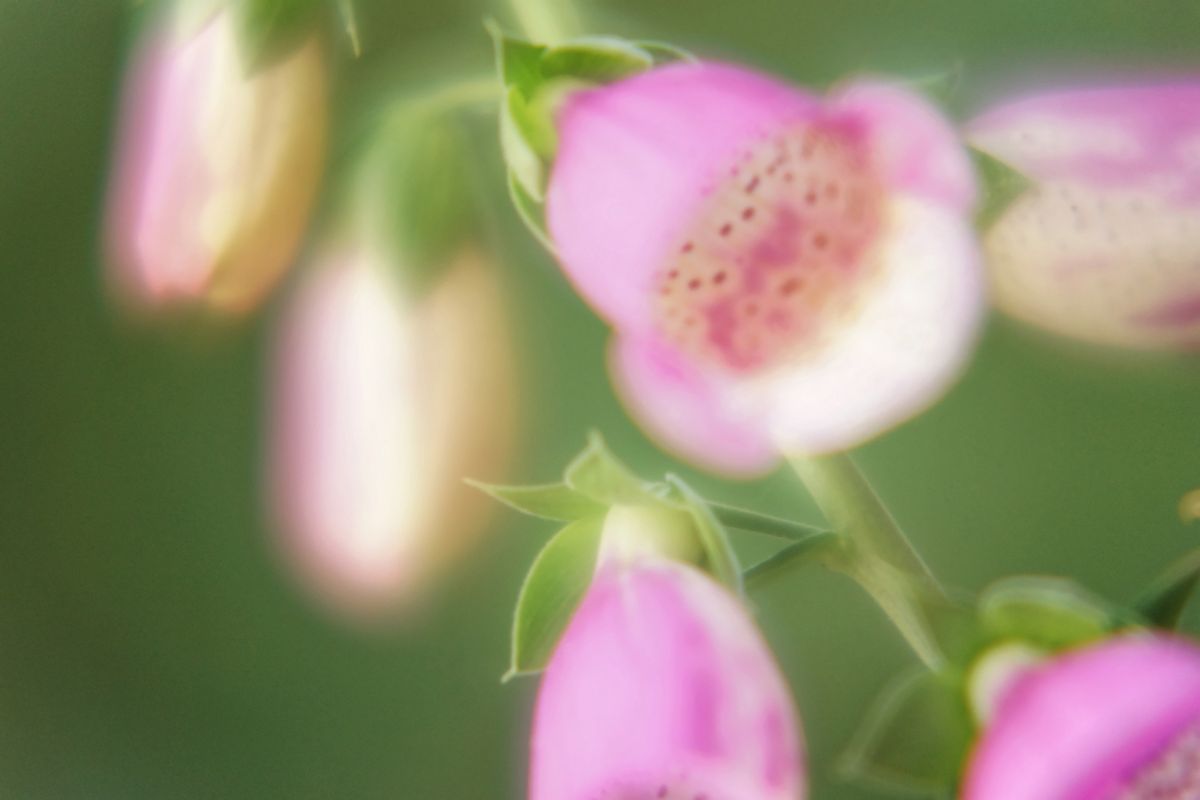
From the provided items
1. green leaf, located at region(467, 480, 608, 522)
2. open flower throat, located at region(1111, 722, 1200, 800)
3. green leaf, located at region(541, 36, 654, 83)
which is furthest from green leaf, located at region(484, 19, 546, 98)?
open flower throat, located at region(1111, 722, 1200, 800)

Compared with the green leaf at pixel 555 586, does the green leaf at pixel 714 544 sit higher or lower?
higher

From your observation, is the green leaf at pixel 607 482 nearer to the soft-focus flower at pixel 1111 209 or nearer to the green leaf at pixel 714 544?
the green leaf at pixel 714 544

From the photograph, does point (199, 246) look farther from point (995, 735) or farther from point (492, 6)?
point (995, 735)

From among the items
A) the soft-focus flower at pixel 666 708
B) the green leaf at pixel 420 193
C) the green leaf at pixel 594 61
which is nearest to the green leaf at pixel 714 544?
the soft-focus flower at pixel 666 708

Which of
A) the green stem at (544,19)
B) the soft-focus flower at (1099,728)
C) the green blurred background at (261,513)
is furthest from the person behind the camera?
the green blurred background at (261,513)

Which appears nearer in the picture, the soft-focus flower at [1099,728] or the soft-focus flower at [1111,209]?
the soft-focus flower at [1099,728]

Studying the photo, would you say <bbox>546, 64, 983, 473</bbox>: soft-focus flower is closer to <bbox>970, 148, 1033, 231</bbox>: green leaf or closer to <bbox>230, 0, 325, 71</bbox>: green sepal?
<bbox>970, 148, 1033, 231</bbox>: green leaf
